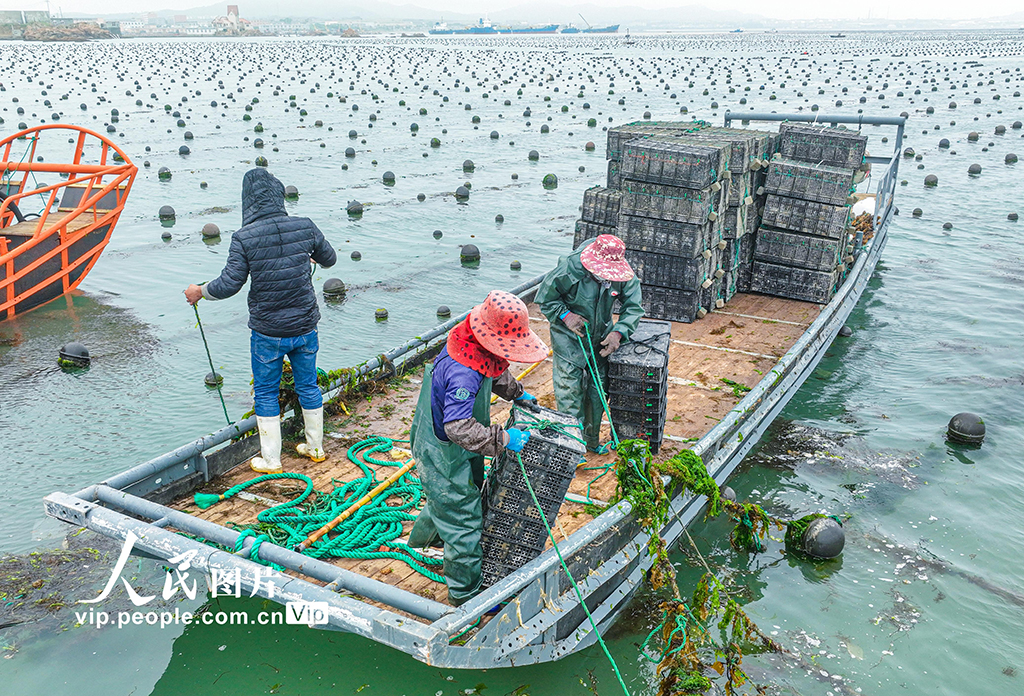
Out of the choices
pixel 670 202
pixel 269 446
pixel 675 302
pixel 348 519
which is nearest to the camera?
pixel 348 519

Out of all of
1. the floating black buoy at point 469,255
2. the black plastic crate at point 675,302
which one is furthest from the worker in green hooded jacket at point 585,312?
the floating black buoy at point 469,255

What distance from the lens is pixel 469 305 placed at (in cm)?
1514

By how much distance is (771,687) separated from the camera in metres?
6.02

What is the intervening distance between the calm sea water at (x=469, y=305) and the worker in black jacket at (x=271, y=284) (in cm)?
192

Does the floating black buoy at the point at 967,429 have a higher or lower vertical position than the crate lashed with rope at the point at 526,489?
lower

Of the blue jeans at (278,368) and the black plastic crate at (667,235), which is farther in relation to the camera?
the black plastic crate at (667,235)

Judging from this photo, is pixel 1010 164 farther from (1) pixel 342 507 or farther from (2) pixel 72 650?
(2) pixel 72 650

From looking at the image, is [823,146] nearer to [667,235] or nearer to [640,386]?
[667,235]

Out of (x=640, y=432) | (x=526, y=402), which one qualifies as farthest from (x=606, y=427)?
(x=526, y=402)

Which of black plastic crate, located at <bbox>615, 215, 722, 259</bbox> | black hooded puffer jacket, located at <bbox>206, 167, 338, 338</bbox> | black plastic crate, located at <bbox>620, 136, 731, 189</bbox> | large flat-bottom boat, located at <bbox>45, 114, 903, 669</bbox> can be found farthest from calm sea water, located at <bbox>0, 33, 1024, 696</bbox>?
black plastic crate, located at <bbox>620, 136, 731, 189</bbox>

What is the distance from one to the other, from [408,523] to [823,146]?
892 cm

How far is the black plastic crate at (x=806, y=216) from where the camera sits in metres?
11.4

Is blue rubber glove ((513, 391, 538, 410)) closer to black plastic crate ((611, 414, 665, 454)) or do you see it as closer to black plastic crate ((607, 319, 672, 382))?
black plastic crate ((607, 319, 672, 382))

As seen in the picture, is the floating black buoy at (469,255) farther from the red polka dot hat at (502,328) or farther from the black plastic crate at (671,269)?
the red polka dot hat at (502,328)
